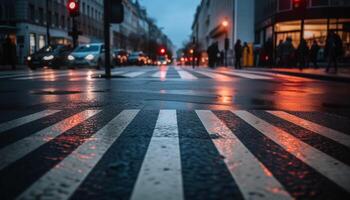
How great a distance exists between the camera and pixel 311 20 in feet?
110

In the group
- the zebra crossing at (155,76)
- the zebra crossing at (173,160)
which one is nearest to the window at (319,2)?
the zebra crossing at (155,76)

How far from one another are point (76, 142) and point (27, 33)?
40.0 meters

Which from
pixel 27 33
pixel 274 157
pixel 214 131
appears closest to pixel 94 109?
pixel 214 131

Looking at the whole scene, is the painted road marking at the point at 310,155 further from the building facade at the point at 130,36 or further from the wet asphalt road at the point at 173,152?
the building facade at the point at 130,36

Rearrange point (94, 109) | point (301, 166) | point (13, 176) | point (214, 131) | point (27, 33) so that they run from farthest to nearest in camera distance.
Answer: point (27, 33), point (94, 109), point (214, 131), point (301, 166), point (13, 176)

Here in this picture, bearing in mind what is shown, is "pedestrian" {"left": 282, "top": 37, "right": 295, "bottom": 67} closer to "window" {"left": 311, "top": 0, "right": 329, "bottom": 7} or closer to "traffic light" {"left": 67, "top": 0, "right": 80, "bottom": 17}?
"window" {"left": 311, "top": 0, "right": 329, "bottom": 7}

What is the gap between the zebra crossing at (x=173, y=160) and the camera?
2646 mm

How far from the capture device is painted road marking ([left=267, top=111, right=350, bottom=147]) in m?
4.37

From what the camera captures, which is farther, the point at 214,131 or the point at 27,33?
the point at 27,33

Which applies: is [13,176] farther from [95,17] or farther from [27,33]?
[95,17]

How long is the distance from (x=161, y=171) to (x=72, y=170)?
23.3 inches

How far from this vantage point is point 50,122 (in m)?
5.21

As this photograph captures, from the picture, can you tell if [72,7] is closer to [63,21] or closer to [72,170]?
[72,170]

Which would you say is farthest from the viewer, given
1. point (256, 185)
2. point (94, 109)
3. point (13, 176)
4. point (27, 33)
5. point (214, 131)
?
point (27, 33)
